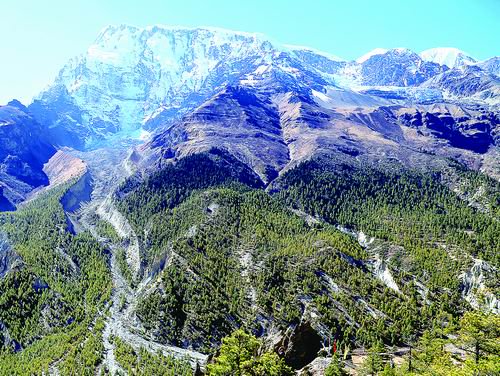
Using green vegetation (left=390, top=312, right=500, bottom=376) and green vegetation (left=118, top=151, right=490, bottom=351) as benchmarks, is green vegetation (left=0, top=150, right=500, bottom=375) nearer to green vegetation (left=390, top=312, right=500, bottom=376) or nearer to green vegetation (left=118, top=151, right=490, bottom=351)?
green vegetation (left=118, top=151, right=490, bottom=351)

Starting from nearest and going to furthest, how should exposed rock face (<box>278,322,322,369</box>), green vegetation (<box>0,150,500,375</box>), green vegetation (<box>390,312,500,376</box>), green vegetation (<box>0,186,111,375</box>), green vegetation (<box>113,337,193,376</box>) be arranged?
green vegetation (<box>390,312,500,376</box>), exposed rock face (<box>278,322,322,369</box>), green vegetation (<box>113,337,193,376</box>), green vegetation (<box>0,186,111,375</box>), green vegetation (<box>0,150,500,375</box>)

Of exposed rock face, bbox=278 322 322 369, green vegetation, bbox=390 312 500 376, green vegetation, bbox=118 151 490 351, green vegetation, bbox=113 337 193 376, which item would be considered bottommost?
green vegetation, bbox=113 337 193 376

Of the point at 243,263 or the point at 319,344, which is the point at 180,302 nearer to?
the point at 243,263

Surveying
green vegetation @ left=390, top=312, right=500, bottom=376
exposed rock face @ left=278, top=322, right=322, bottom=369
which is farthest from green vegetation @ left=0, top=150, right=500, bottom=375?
green vegetation @ left=390, top=312, right=500, bottom=376

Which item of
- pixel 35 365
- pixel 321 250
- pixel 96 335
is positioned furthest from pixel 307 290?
pixel 35 365

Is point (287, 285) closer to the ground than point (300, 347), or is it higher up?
higher up

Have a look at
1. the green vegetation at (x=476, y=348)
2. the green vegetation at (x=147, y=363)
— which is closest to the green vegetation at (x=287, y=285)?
the green vegetation at (x=147, y=363)

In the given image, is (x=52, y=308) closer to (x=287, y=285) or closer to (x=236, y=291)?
(x=236, y=291)

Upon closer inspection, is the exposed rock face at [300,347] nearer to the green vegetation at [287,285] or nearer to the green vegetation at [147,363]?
the green vegetation at [147,363]

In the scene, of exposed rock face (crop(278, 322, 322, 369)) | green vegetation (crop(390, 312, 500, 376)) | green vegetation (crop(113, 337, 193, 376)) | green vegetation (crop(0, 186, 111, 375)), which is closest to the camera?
green vegetation (crop(390, 312, 500, 376))

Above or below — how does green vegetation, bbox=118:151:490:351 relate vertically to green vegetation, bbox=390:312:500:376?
above

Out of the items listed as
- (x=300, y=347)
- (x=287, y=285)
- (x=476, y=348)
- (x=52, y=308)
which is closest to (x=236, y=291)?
(x=287, y=285)

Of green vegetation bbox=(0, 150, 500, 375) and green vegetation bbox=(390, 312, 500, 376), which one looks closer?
green vegetation bbox=(390, 312, 500, 376)
